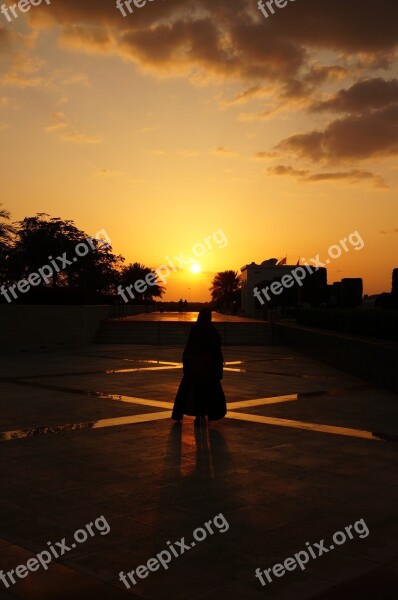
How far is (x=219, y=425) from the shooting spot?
31.2 ft

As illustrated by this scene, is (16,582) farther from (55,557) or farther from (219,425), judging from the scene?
(219,425)

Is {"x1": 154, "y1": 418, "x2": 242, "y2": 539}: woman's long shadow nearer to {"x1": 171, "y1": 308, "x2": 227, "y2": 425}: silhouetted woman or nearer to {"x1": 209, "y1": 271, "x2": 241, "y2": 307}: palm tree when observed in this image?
{"x1": 171, "y1": 308, "x2": 227, "y2": 425}: silhouetted woman

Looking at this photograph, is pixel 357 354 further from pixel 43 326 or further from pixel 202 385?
pixel 43 326

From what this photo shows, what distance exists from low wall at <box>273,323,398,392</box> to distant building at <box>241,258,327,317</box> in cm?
1945

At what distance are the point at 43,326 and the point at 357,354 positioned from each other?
581 inches

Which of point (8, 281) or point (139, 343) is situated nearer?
point (139, 343)

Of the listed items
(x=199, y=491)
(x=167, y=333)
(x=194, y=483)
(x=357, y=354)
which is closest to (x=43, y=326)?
(x=167, y=333)

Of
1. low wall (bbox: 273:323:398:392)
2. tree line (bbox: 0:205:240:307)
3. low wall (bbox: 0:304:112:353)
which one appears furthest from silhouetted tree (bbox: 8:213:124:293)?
low wall (bbox: 273:323:398:392)

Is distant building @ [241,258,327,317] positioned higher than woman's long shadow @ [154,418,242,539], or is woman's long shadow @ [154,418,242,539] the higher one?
distant building @ [241,258,327,317]

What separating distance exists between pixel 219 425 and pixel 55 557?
527 centimetres

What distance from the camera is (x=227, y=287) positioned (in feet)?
313

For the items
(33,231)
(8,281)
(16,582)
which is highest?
(33,231)

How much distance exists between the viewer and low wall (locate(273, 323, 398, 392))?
13.8 m

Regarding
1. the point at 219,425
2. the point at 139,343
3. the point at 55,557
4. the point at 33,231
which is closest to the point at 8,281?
the point at 139,343
